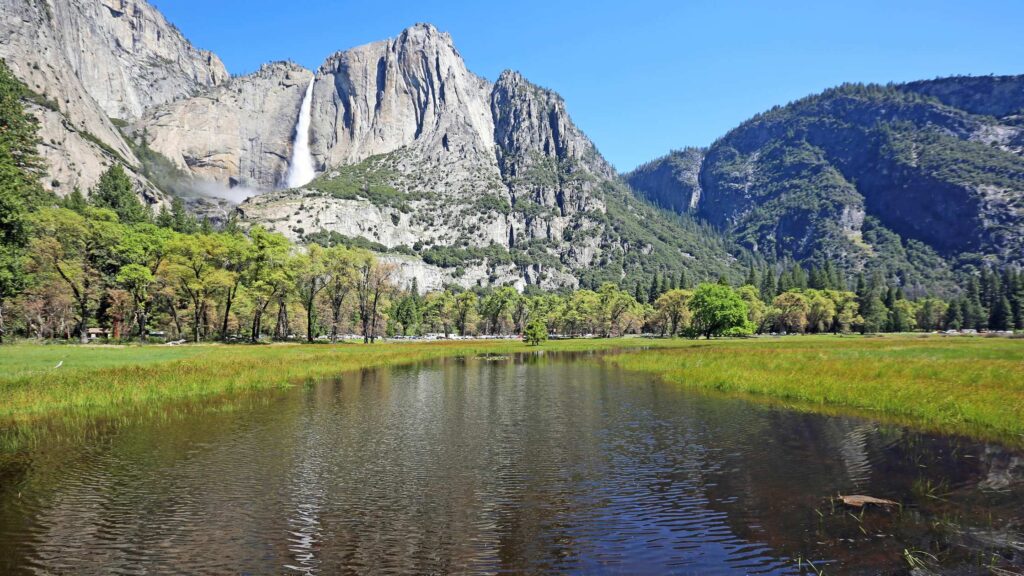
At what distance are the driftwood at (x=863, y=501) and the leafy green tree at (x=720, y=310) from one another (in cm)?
9246

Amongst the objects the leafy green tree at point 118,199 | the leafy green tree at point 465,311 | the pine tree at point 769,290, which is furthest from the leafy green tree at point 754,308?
the leafy green tree at point 118,199

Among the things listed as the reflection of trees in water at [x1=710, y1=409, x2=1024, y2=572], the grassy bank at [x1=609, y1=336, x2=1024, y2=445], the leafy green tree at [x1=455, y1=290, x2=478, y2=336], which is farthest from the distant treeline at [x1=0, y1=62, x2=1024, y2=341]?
the grassy bank at [x1=609, y1=336, x2=1024, y2=445]

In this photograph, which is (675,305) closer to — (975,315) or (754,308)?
(754,308)

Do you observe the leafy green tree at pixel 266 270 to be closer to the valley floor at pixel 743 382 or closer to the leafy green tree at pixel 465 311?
the valley floor at pixel 743 382

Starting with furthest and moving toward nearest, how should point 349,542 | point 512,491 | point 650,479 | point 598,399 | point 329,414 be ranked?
point 598,399 → point 329,414 → point 650,479 → point 512,491 → point 349,542

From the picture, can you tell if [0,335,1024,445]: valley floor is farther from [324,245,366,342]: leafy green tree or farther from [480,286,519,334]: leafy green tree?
[480,286,519,334]: leafy green tree

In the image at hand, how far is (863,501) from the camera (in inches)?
587

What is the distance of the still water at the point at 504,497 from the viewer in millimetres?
11688

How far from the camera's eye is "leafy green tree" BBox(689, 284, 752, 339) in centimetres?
10256

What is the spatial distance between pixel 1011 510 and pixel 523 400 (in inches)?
988

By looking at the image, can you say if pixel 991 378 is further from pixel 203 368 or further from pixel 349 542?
pixel 203 368

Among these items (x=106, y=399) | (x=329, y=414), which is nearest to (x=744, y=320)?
(x=329, y=414)

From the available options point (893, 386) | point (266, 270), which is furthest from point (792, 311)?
point (266, 270)

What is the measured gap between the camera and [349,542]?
1268 cm
